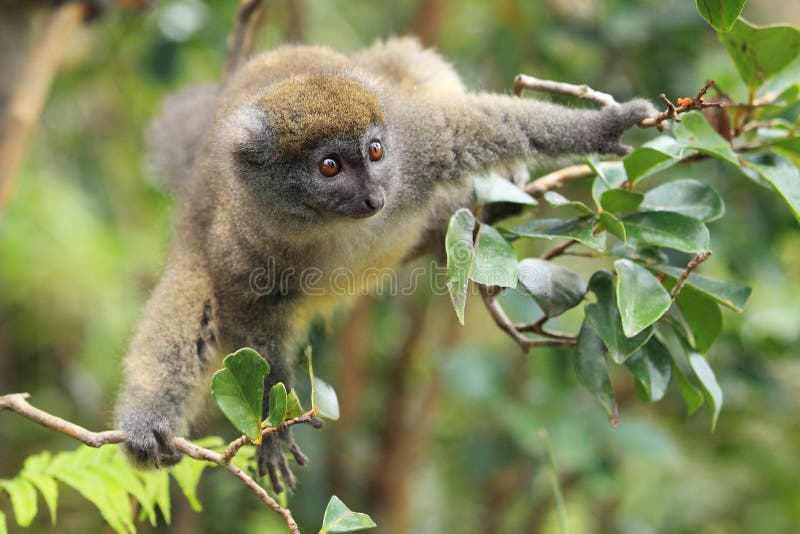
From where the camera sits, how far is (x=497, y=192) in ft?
8.67

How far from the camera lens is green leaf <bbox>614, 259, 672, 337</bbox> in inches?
83.4

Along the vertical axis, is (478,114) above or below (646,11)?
below

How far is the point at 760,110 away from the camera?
2.72 metres

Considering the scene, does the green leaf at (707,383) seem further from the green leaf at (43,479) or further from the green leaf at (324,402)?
the green leaf at (43,479)

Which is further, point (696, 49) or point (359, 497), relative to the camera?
point (359, 497)

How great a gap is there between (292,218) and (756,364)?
2515mm

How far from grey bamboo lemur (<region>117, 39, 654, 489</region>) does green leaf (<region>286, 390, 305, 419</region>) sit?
61cm

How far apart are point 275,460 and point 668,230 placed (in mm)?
1516

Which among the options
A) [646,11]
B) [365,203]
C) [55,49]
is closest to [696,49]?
[646,11]

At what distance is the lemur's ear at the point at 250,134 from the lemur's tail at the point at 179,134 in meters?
0.77

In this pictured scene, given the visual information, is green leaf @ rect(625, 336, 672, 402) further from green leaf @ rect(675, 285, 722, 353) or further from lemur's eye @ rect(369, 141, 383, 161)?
lemur's eye @ rect(369, 141, 383, 161)

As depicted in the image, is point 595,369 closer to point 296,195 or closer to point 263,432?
point 263,432

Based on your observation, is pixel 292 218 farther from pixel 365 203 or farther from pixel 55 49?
pixel 55 49

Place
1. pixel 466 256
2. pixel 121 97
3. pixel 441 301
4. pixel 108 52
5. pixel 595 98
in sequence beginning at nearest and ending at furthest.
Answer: pixel 466 256 → pixel 595 98 → pixel 441 301 → pixel 108 52 → pixel 121 97
